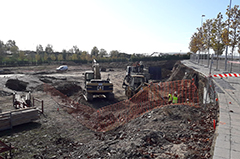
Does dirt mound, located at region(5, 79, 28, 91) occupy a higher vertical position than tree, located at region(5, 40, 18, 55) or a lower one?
lower

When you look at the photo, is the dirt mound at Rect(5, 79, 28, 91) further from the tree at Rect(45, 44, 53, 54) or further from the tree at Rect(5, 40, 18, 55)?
the tree at Rect(45, 44, 53, 54)

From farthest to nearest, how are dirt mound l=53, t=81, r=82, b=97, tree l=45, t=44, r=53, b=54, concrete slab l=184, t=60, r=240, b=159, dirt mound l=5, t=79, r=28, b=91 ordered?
1. tree l=45, t=44, r=53, b=54
2. dirt mound l=5, t=79, r=28, b=91
3. dirt mound l=53, t=81, r=82, b=97
4. concrete slab l=184, t=60, r=240, b=159

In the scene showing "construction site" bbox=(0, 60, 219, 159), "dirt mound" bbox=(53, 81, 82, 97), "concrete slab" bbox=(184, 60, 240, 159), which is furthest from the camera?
"dirt mound" bbox=(53, 81, 82, 97)

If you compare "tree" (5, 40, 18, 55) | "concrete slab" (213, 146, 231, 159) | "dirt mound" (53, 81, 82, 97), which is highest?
"tree" (5, 40, 18, 55)

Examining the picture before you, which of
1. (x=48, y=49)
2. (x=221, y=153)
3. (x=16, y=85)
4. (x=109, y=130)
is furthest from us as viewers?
(x=48, y=49)

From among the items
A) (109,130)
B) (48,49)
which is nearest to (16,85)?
(109,130)

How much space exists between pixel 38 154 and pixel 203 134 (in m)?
5.81

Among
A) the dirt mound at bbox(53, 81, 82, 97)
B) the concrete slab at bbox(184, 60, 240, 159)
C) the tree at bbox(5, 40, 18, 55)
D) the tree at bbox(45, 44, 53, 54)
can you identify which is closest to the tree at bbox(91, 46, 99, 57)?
the tree at bbox(45, 44, 53, 54)

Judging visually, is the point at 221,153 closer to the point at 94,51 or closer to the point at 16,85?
the point at 16,85

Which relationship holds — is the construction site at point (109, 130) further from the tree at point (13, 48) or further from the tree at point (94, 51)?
the tree at point (94, 51)

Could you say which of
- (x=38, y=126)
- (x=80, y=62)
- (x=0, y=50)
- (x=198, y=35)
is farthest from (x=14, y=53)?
(x=38, y=126)

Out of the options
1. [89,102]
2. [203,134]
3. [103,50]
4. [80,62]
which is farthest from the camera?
[103,50]

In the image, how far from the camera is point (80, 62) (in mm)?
75938

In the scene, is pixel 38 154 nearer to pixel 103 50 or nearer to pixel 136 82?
pixel 136 82
